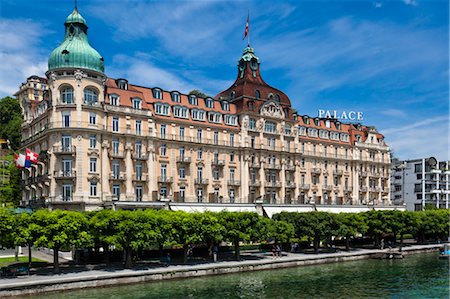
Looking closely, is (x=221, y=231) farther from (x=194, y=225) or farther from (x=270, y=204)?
(x=270, y=204)

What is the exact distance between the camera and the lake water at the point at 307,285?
149ft

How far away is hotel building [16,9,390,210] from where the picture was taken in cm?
7244

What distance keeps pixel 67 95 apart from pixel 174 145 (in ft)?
68.6

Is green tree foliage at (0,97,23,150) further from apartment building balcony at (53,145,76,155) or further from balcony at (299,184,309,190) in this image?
balcony at (299,184,309,190)

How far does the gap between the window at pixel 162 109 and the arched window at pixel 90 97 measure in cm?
1200

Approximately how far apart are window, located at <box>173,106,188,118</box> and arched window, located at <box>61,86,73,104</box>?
19.6m

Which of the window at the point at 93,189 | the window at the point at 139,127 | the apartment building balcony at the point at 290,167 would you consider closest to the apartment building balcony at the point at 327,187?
the apartment building balcony at the point at 290,167

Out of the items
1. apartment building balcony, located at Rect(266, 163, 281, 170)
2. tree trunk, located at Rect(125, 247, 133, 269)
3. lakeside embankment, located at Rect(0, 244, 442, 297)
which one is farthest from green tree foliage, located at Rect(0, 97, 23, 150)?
lakeside embankment, located at Rect(0, 244, 442, 297)

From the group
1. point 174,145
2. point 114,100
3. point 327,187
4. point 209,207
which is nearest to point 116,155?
point 114,100

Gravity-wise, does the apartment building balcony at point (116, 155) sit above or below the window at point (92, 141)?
below

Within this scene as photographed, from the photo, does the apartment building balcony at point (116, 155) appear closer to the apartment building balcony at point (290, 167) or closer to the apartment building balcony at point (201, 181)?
the apartment building balcony at point (201, 181)

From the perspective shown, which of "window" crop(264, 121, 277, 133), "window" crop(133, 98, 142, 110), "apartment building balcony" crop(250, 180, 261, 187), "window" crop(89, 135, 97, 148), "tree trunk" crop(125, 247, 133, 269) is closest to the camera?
"tree trunk" crop(125, 247, 133, 269)

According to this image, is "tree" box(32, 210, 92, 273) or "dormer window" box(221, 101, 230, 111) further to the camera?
"dormer window" box(221, 101, 230, 111)

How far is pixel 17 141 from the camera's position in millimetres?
129625
